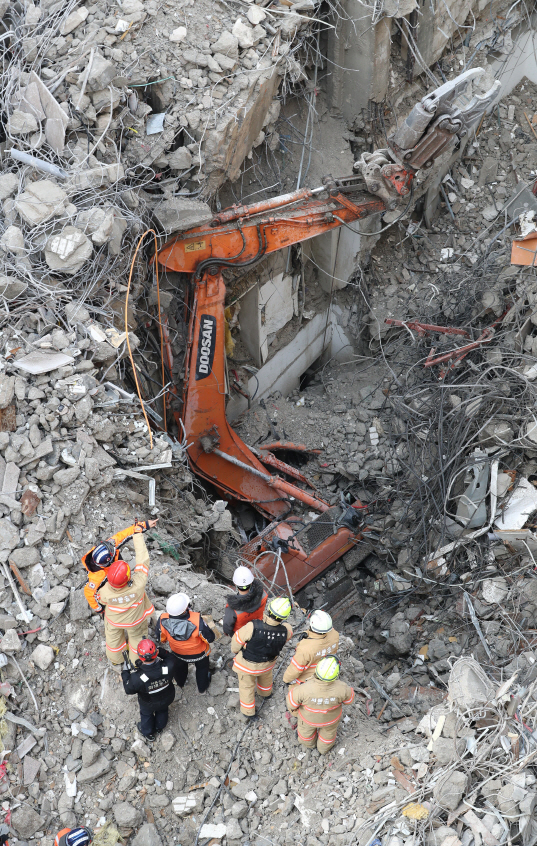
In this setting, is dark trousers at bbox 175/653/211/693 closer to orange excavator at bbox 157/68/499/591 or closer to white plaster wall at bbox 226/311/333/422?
orange excavator at bbox 157/68/499/591

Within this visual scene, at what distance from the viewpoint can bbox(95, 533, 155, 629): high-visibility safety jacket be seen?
167 inches

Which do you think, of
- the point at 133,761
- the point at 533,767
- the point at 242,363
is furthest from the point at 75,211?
the point at 533,767

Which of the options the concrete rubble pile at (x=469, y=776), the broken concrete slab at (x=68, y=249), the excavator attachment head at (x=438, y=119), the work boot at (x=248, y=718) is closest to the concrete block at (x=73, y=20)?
the broken concrete slab at (x=68, y=249)

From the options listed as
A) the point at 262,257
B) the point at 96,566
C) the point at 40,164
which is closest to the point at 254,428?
the point at 262,257

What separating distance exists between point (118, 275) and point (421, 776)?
Result: 421cm

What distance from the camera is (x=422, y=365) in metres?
7.43

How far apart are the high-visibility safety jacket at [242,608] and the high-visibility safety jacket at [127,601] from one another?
54 cm

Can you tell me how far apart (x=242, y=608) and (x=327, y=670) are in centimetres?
76

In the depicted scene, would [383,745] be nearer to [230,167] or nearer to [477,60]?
[230,167]

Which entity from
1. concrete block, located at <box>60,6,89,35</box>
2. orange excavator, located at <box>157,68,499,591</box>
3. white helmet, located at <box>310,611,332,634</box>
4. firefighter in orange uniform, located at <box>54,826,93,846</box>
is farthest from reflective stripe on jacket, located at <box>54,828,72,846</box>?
concrete block, located at <box>60,6,89,35</box>

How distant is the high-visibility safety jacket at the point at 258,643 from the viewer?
168 inches

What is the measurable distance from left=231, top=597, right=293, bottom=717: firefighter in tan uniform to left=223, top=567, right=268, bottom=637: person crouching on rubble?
176mm

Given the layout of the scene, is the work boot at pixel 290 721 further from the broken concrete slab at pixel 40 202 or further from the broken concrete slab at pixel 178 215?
the broken concrete slab at pixel 40 202

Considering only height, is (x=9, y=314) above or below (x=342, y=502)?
above
